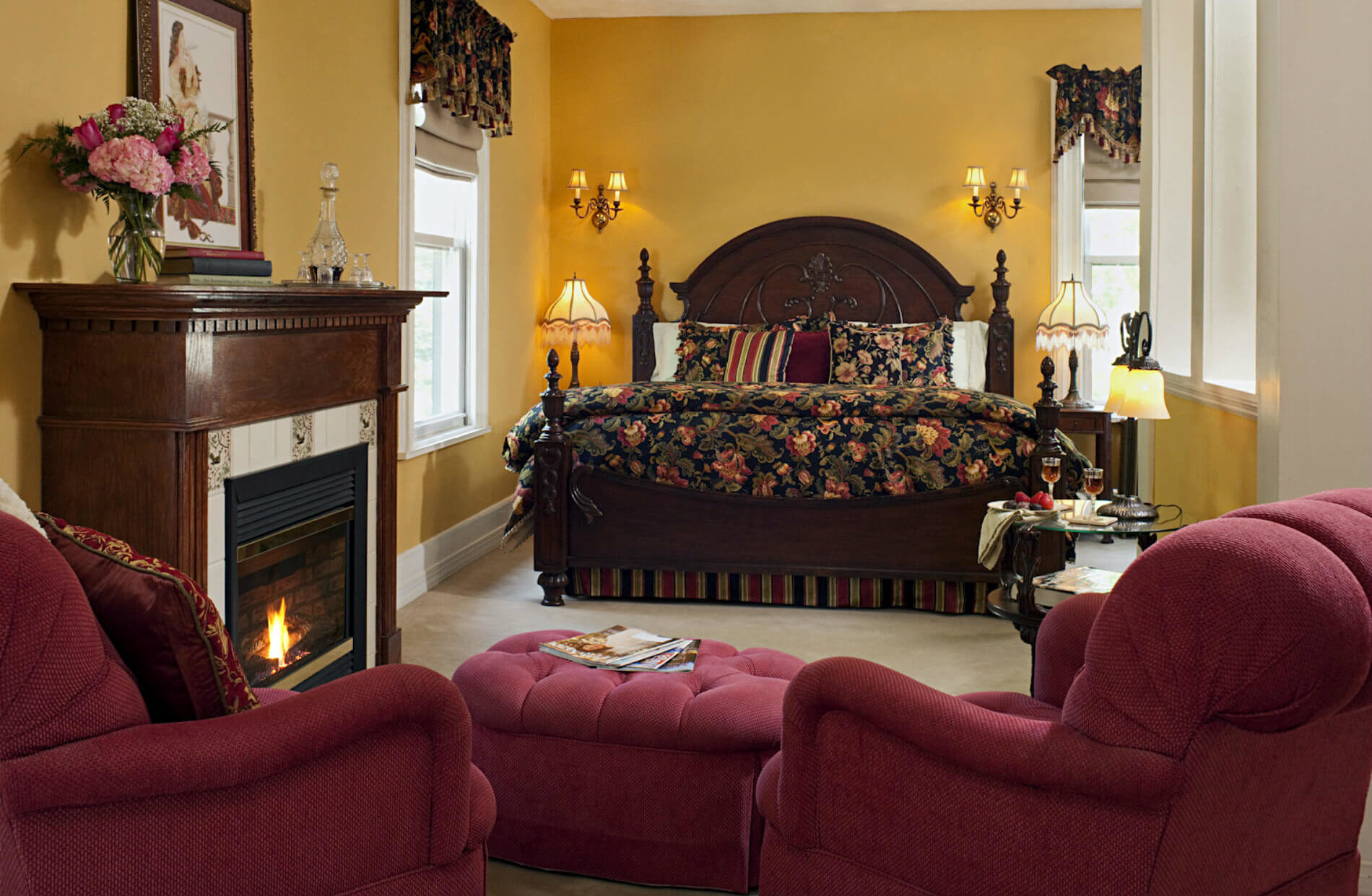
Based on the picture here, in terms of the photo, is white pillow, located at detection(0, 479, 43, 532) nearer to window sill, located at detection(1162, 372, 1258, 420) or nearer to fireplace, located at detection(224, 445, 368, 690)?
fireplace, located at detection(224, 445, 368, 690)

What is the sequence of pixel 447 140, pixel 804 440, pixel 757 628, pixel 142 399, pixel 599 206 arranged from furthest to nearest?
pixel 599 206 < pixel 447 140 < pixel 804 440 < pixel 757 628 < pixel 142 399

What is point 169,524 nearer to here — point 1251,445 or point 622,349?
point 1251,445

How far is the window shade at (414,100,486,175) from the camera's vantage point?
16.2 feet

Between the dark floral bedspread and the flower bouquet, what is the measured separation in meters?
2.23

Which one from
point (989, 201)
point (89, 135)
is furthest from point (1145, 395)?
point (989, 201)

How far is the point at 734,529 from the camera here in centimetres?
465

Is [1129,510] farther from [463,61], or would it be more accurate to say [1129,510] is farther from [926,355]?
[463,61]

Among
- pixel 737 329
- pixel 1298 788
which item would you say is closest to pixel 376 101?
pixel 737 329

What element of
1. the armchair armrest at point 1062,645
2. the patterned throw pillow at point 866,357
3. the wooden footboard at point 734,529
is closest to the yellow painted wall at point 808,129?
the patterned throw pillow at point 866,357

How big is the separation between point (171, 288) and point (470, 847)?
54.4 inches

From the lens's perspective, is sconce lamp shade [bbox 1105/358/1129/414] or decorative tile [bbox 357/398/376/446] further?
decorative tile [bbox 357/398/376/446]

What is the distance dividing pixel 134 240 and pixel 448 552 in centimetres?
280

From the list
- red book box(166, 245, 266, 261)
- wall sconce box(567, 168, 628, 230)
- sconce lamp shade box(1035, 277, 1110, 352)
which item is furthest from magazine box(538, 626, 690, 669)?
wall sconce box(567, 168, 628, 230)

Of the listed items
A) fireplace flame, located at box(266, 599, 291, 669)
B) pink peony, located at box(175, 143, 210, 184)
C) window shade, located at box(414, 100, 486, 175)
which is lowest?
fireplace flame, located at box(266, 599, 291, 669)
